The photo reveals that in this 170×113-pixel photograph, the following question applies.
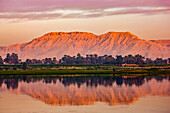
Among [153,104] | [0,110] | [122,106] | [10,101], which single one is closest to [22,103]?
[10,101]

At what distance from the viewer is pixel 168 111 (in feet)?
144

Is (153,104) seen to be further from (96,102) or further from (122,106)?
(96,102)

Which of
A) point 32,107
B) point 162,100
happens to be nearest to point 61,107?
point 32,107

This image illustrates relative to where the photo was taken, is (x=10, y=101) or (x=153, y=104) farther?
(x=10, y=101)

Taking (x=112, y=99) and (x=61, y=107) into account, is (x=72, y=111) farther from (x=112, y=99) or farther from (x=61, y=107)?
(x=112, y=99)

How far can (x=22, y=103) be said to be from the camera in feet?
174

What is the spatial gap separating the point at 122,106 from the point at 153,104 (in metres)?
4.85

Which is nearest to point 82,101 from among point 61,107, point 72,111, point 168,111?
point 61,107

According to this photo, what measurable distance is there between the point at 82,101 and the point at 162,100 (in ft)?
38.8

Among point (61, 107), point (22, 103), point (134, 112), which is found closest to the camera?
point (134, 112)

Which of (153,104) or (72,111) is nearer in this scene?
(72,111)

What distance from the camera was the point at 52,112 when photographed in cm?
4434

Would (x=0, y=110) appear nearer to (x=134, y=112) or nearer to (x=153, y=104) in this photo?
(x=134, y=112)

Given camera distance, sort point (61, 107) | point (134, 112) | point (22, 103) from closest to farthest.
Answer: point (134, 112)
point (61, 107)
point (22, 103)
